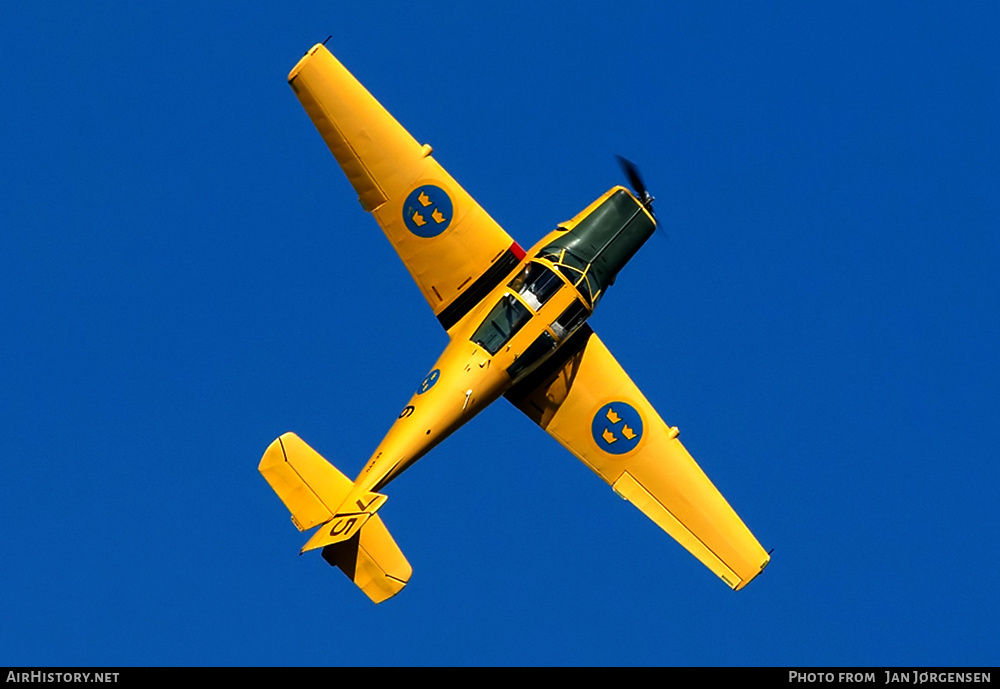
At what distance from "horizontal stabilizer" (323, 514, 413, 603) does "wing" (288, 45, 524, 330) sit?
4.43m

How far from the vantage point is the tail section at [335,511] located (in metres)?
25.6

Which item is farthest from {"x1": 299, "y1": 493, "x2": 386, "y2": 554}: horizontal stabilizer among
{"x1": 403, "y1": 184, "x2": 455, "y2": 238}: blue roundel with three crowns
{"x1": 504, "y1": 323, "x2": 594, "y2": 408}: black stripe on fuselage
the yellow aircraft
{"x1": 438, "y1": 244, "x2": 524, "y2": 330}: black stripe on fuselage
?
{"x1": 403, "y1": 184, "x2": 455, "y2": 238}: blue roundel with three crowns

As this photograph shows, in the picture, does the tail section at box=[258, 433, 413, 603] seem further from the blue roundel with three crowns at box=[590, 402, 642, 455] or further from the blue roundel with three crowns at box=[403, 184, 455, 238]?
the blue roundel with three crowns at box=[403, 184, 455, 238]

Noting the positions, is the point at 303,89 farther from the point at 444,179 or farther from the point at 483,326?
the point at 483,326

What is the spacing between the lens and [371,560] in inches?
1009

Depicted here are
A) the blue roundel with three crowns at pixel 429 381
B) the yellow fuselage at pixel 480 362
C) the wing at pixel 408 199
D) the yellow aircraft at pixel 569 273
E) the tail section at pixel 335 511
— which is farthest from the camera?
the wing at pixel 408 199

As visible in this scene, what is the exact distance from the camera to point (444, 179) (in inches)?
1104

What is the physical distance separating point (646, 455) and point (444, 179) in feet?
21.6

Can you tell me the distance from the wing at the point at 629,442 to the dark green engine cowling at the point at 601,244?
3.68 ft

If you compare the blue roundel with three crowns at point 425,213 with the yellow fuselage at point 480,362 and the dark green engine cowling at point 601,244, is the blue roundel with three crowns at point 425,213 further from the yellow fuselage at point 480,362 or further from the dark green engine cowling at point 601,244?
the dark green engine cowling at point 601,244

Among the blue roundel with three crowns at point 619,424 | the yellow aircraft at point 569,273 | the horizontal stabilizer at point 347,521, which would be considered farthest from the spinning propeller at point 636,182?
the horizontal stabilizer at point 347,521
